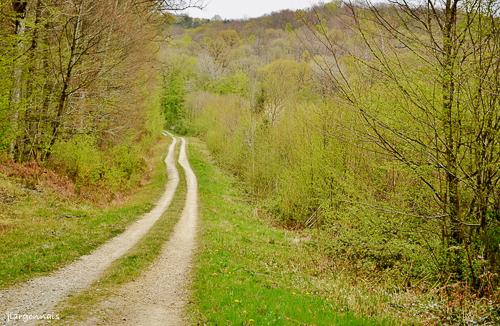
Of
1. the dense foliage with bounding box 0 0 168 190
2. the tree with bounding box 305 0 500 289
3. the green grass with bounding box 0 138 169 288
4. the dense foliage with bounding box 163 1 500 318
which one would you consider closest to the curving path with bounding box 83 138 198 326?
the green grass with bounding box 0 138 169 288

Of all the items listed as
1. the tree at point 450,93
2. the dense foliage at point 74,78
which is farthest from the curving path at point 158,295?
the dense foliage at point 74,78

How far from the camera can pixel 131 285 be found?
9242 millimetres

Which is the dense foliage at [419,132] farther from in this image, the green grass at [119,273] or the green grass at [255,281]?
the green grass at [119,273]

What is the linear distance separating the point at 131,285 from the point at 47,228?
19.6 ft

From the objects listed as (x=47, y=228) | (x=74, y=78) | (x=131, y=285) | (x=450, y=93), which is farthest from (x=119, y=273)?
(x=74, y=78)

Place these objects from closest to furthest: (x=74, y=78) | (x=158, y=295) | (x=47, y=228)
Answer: (x=158, y=295)
(x=47, y=228)
(x=74, y=78)

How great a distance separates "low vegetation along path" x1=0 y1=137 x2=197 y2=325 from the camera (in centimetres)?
754

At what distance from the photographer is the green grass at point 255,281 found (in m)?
7.26

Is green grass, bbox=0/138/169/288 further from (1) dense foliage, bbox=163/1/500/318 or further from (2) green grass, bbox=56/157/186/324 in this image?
(1) dense foliage, bbox=163/1/500/318

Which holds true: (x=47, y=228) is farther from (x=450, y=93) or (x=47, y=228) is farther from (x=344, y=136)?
(x=450, y=93)

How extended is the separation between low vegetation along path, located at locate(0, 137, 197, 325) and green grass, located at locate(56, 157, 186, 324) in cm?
22

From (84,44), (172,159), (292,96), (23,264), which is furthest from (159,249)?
(172,159)

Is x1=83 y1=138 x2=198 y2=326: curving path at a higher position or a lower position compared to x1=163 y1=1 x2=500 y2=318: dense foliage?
lower

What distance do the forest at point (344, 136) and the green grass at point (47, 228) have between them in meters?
0.19
